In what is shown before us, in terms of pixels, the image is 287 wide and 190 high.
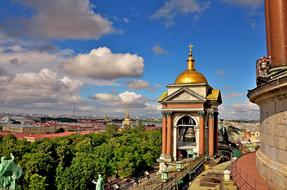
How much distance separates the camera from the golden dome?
41.0 metres

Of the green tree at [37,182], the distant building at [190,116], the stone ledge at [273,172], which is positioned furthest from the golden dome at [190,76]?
the stone ledge at [273,172]

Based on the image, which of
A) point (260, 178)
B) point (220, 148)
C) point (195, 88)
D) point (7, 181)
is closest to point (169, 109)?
point (195, 88)

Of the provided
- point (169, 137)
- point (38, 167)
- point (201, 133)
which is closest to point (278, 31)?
point (201, 133)

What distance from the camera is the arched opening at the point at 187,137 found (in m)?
41.3

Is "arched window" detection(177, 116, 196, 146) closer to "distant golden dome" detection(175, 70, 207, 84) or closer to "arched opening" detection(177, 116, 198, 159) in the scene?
"arched opening" detection(177, 116, 198, 159)

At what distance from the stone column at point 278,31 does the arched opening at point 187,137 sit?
28.9 meters

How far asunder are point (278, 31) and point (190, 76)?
29242mm

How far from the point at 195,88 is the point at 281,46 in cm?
2836

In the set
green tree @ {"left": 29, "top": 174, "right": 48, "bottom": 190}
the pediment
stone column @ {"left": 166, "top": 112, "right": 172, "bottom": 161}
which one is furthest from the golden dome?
green tree @ {"left": 29, "top": 174, "right": 48, "bottom": 190}

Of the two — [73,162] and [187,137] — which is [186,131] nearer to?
[187,137]

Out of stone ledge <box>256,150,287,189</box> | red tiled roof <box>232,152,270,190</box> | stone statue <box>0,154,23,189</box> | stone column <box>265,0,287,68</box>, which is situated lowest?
stone statue <box>0,154,23,189</box>

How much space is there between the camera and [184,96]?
1585 inches

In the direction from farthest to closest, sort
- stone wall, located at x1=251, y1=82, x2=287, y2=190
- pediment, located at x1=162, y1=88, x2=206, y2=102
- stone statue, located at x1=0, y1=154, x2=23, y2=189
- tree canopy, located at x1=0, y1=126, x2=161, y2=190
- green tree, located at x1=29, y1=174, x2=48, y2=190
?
1. pediment, located at x1=162, y1=88, x2=206, y2=102
2. tree canopy, located at x1=0, y1=126, x2=161, y2=190
3. green tree, located at x1=29, y1=174, x2=48, y2=190
4. stone statue, located at x1=0, y1=154, x2=23, y2=189
5. stone wall, located at x1=251, y1=82, x2=287, y2=190

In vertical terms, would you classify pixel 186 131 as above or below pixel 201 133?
above
